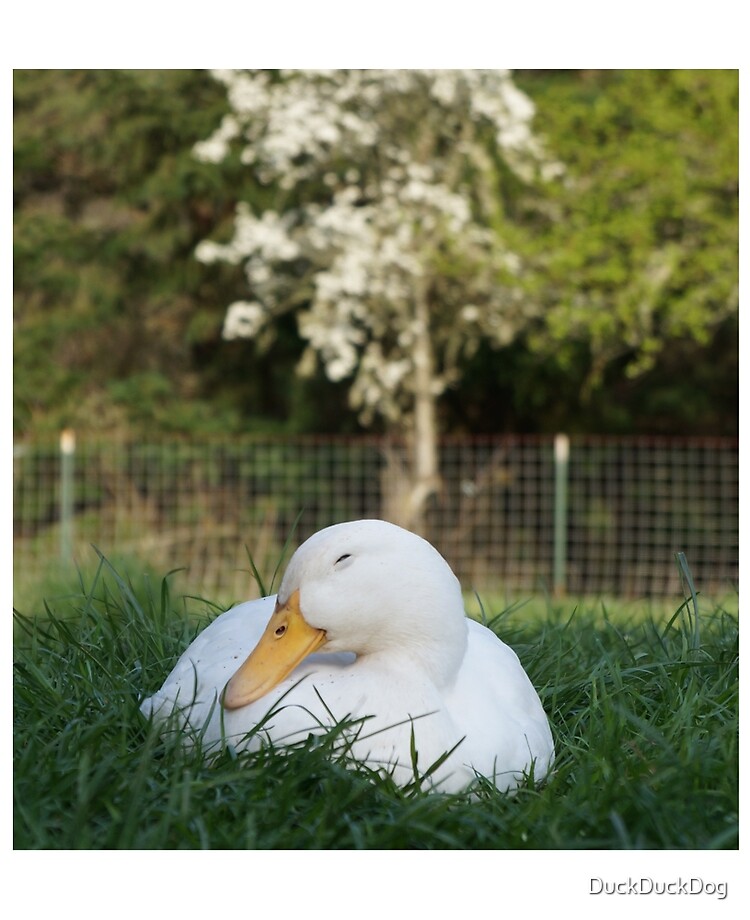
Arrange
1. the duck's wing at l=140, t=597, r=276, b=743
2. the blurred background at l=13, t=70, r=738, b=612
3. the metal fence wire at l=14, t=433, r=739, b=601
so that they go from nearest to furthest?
the duck's wing at l=140, t=597, r=276, b=743 → the blurred background at l=13, t=70, r=738, b=612 → the metal fence wire at l=14, t=433, r=739, b=601

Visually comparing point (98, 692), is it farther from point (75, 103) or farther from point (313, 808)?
point (75, 103)

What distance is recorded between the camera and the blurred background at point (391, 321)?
8484mm

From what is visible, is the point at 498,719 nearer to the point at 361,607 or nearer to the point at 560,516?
the point at 361,607

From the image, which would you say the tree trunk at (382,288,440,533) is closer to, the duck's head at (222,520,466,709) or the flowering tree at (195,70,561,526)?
the flowering tree at (195,70,561,526)

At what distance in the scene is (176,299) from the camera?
11000mm

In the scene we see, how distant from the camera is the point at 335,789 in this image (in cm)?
205

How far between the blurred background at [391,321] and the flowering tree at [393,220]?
0.09ft

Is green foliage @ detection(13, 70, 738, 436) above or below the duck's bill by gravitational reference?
above

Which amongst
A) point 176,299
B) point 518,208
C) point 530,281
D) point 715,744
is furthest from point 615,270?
point 715,744

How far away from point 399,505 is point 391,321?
4.83 ft

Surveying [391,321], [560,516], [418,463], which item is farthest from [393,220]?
[560,516]

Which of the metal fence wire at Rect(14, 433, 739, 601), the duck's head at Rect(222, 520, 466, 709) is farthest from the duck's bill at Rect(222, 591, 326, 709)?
the metal fence wire at Rect(14, 433, 739, 601)

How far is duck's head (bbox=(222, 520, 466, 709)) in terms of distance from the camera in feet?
7.13

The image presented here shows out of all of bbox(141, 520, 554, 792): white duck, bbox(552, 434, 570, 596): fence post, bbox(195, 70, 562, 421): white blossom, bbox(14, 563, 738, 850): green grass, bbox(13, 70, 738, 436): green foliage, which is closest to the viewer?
bbox(14, 563, 738, 850): green grass
